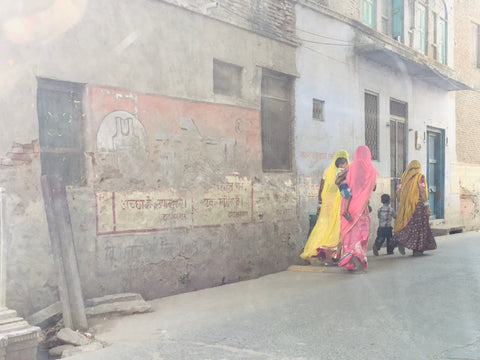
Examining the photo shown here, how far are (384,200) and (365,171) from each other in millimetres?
2470

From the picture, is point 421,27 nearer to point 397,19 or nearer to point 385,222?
point 397,19

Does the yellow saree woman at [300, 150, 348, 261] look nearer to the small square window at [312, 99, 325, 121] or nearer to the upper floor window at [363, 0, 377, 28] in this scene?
the small square window at [312, 99, 325, 121]

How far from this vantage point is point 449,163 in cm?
1606

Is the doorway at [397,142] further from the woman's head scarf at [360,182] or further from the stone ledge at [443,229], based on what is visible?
the woman's head scarf at [360,182]

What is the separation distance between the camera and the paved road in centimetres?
435

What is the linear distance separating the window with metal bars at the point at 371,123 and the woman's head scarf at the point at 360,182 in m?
4.16

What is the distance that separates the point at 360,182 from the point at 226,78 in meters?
2.58

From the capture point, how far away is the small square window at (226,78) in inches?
314

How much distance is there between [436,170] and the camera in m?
15.8

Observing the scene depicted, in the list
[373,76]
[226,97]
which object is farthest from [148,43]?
[373,76]

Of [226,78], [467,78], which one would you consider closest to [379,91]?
[226,78]

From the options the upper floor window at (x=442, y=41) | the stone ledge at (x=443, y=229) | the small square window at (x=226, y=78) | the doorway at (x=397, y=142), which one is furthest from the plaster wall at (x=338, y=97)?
the upper floor window at (x=442, y=41)

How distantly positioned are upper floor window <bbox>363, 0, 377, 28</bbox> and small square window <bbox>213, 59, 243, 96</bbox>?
540 centimetres

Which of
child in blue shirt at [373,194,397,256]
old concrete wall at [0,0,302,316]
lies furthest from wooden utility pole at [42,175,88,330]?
child in blue shirt at [373,194,397,256]
